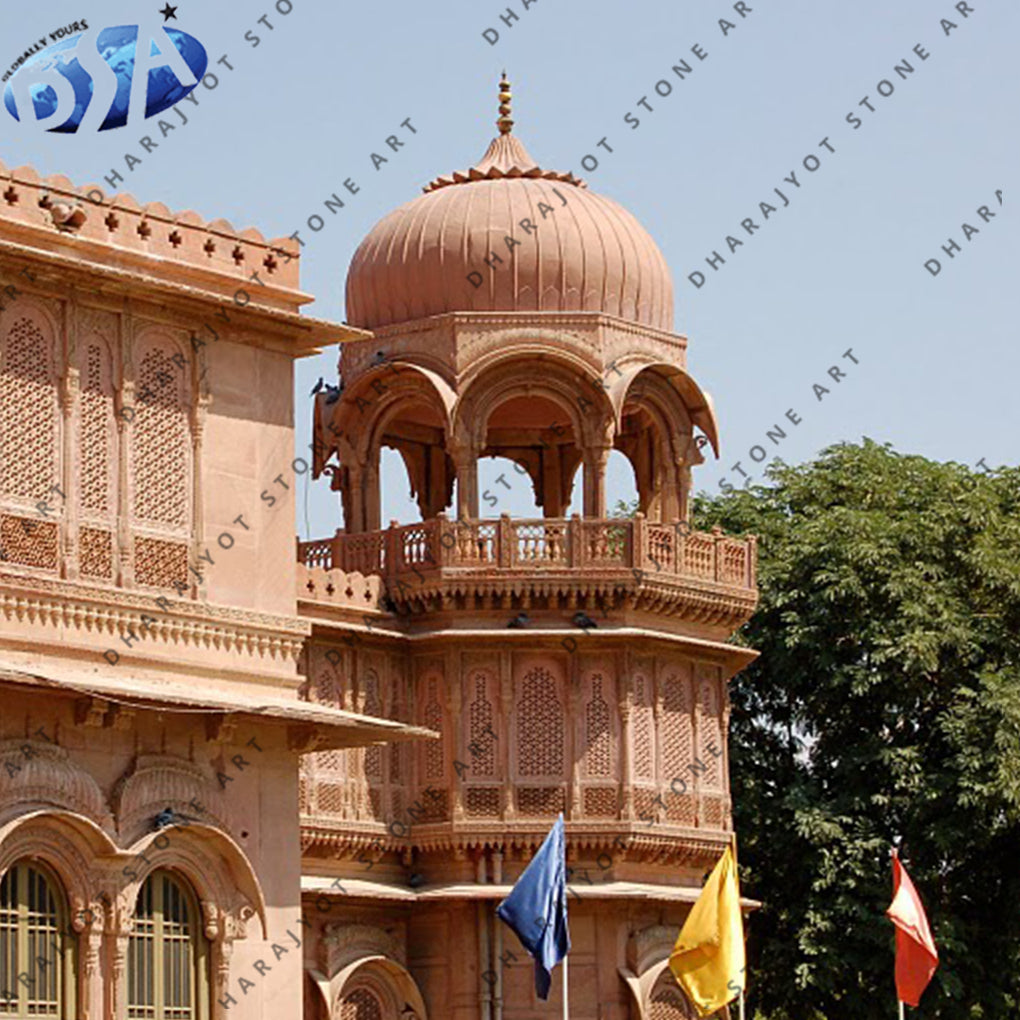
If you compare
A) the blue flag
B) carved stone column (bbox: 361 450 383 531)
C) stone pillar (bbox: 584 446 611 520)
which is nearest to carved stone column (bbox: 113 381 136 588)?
the blue flag

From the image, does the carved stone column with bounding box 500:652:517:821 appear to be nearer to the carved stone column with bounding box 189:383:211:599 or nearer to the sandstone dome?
the sandstone dome

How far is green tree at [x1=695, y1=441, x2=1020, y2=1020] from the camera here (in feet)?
126

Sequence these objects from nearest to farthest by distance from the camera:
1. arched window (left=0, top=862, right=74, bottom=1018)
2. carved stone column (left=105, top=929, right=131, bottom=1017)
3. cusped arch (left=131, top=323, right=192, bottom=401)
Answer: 1. arched window (left=0, top=862, right=74, bottom=1018)
2. carved stone column (left=105, top=929, right=131, bottom=1017)
3. cusped arch (left=131, top=323, right=192, bottom=401)

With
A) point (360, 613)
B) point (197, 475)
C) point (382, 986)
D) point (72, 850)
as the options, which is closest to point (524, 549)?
point (360, 613)

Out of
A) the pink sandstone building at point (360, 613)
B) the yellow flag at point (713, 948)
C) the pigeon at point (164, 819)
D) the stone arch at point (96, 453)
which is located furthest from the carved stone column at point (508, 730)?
the stone arch at point (96, 453)

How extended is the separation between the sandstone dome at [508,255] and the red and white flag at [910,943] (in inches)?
286

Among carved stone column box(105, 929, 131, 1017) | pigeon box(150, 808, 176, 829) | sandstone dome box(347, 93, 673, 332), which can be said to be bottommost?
carved stone column box(105, 929, 131, 1017)

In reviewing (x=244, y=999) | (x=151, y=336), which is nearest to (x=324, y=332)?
(x=151, y=336)

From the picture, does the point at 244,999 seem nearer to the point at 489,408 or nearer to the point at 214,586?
the point at 214,586

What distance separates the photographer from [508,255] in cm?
3606

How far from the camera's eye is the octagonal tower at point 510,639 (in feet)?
114

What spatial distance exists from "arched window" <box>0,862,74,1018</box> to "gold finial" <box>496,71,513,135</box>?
14.0m

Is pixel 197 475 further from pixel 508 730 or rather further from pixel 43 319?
pixel 508 730

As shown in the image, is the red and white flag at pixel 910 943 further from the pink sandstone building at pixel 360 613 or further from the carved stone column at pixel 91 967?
the carved stone column at pixel 91 967
